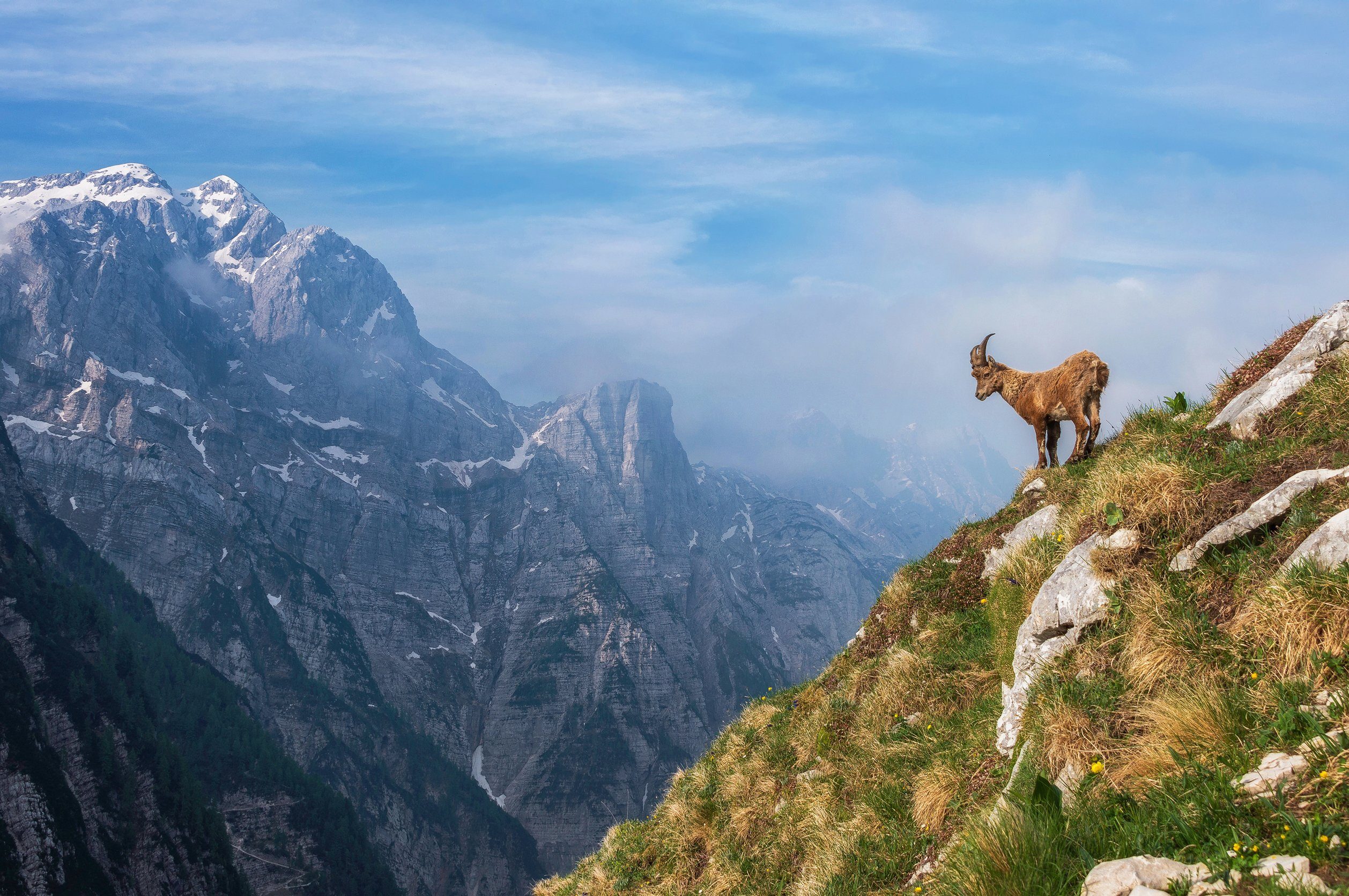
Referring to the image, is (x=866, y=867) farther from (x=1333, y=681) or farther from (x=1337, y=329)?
(x=1337, y=329)

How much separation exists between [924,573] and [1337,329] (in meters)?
7.52

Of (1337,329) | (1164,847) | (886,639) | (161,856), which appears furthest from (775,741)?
(161,856)

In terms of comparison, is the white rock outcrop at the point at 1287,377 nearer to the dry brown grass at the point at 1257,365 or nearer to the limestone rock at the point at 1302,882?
the dry brown grass at the point at 1257,365

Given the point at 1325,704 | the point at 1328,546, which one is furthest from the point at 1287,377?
the point at 1325,704

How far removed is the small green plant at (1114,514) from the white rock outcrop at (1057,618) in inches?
5.5

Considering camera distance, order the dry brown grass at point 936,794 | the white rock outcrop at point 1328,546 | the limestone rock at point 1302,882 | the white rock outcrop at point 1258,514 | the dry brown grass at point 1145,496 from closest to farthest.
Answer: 1. the limestone rock at point 1302,882
2. the white rock outcrop at point 1328,546
3. the white rock outcrop at point 1258,514
4. the dry brown grass at point 936,794
5. the dry brown grass at point 1145,496

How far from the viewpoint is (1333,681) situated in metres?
5.93

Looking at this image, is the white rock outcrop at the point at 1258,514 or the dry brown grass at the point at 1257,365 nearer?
the white rock outcrop at the point at 1258,514

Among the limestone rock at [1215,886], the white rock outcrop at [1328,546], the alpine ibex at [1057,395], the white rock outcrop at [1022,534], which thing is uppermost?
the alpine ibex at [1057,395]

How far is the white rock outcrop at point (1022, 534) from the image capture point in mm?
11984

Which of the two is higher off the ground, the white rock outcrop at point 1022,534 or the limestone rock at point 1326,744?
the white rock outcrop at point 1022,534

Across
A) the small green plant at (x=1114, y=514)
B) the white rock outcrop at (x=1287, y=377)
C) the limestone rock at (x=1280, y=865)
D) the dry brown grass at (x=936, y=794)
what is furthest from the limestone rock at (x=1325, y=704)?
the white rock outcrop at (x=1287, y=377)

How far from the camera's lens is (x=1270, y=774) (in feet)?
17.5

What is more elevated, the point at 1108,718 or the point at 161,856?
the point at 161,856
